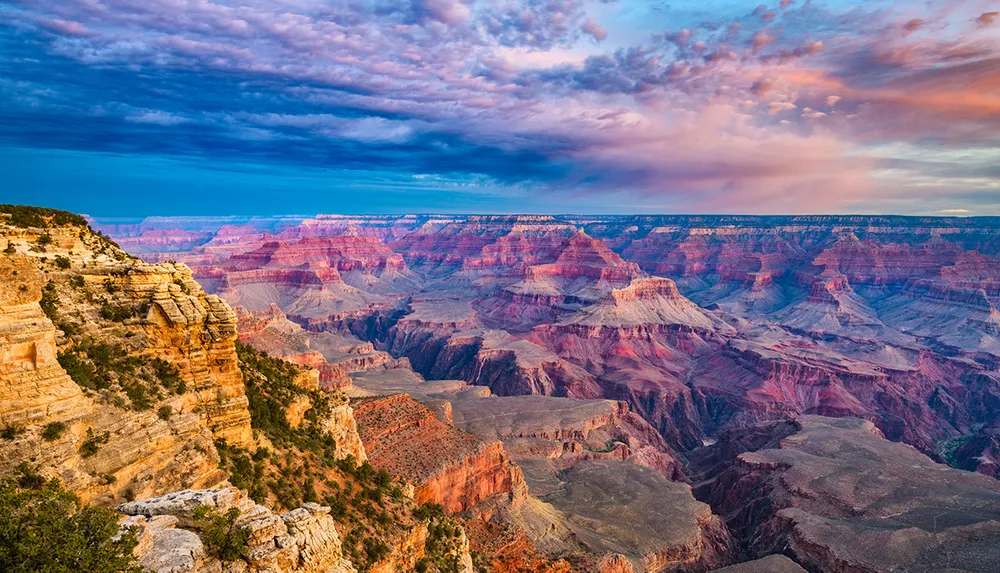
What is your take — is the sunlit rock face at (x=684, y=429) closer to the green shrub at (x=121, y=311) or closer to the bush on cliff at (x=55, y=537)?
the green shrub at (x=121, y=311)

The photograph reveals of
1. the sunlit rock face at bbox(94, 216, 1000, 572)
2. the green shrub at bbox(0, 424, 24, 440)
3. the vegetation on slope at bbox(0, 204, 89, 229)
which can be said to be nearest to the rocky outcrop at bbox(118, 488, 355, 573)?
the green shrub at bbox(0, 424, 24, 440)

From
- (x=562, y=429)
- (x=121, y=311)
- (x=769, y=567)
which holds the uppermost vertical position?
(x=121, y=311)

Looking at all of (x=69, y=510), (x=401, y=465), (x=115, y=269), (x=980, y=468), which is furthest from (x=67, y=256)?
(x=980, y=468)

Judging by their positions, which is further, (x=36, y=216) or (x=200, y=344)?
(x=200, y=344)

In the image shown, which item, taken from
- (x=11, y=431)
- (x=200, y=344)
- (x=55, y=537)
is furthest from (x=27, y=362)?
(x=200, y=344)

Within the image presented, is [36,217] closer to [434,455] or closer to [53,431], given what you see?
[53,431]

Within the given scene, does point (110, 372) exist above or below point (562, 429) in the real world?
above

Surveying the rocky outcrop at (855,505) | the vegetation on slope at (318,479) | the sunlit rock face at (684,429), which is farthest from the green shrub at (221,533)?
the rocky outcrop at (855,505)

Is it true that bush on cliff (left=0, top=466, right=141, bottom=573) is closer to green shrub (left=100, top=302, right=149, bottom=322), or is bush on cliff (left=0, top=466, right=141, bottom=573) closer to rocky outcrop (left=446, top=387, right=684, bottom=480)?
green shrub (left=100, top=302, right=149, bottom=322)
